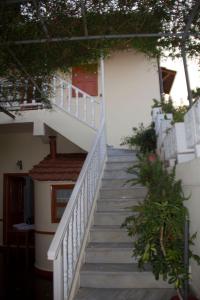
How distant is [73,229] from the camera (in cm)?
403

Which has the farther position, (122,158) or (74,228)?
(122,158)

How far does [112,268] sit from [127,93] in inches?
240

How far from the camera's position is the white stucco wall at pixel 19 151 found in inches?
367

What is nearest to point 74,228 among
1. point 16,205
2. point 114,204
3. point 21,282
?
point 114,204

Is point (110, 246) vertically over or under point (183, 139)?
under

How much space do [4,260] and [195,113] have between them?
658cm

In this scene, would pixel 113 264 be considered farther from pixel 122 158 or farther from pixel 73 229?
pixel 122 158

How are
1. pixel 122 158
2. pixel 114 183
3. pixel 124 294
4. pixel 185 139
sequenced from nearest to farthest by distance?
pixel 124 294, pixel 185 139, pixel 114 183, pixel 122 158

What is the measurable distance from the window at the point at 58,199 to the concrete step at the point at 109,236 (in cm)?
257

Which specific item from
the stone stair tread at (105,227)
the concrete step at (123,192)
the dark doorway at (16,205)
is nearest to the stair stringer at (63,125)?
the concrete step at (123,192)

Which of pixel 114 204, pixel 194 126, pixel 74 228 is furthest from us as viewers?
pixel 114 204

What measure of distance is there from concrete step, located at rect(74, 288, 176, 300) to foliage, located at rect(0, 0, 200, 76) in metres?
2.84

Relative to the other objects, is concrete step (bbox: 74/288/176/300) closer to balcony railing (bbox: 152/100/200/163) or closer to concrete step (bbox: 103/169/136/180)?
balcony railing (bbox: 152/100/200/163)

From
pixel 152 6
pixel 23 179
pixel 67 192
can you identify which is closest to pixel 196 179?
pixel 152 6
